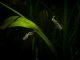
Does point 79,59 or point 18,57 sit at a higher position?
point 18,57

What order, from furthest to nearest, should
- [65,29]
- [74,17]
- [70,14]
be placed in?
1. [74,17]
2. [70,14]
3. [65,29]

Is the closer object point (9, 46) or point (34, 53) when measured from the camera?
point (34, 53)

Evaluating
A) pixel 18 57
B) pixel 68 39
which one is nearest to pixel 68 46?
pixel 68 39

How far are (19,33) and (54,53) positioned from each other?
0.42 meters

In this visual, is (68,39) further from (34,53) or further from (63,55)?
(34,53)

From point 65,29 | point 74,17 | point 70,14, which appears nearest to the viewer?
point 65,29

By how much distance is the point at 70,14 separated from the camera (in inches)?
60.6

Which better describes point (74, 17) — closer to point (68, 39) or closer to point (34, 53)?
point (68, 39)

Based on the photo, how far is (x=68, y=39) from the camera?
149cm

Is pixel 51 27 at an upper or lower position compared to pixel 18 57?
upper

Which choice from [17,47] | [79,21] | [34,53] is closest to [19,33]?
[17,47]

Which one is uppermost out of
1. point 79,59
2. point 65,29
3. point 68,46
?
point 65,29

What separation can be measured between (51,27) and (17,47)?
1.21 ft

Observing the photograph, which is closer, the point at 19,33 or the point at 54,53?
the point at 54,53
